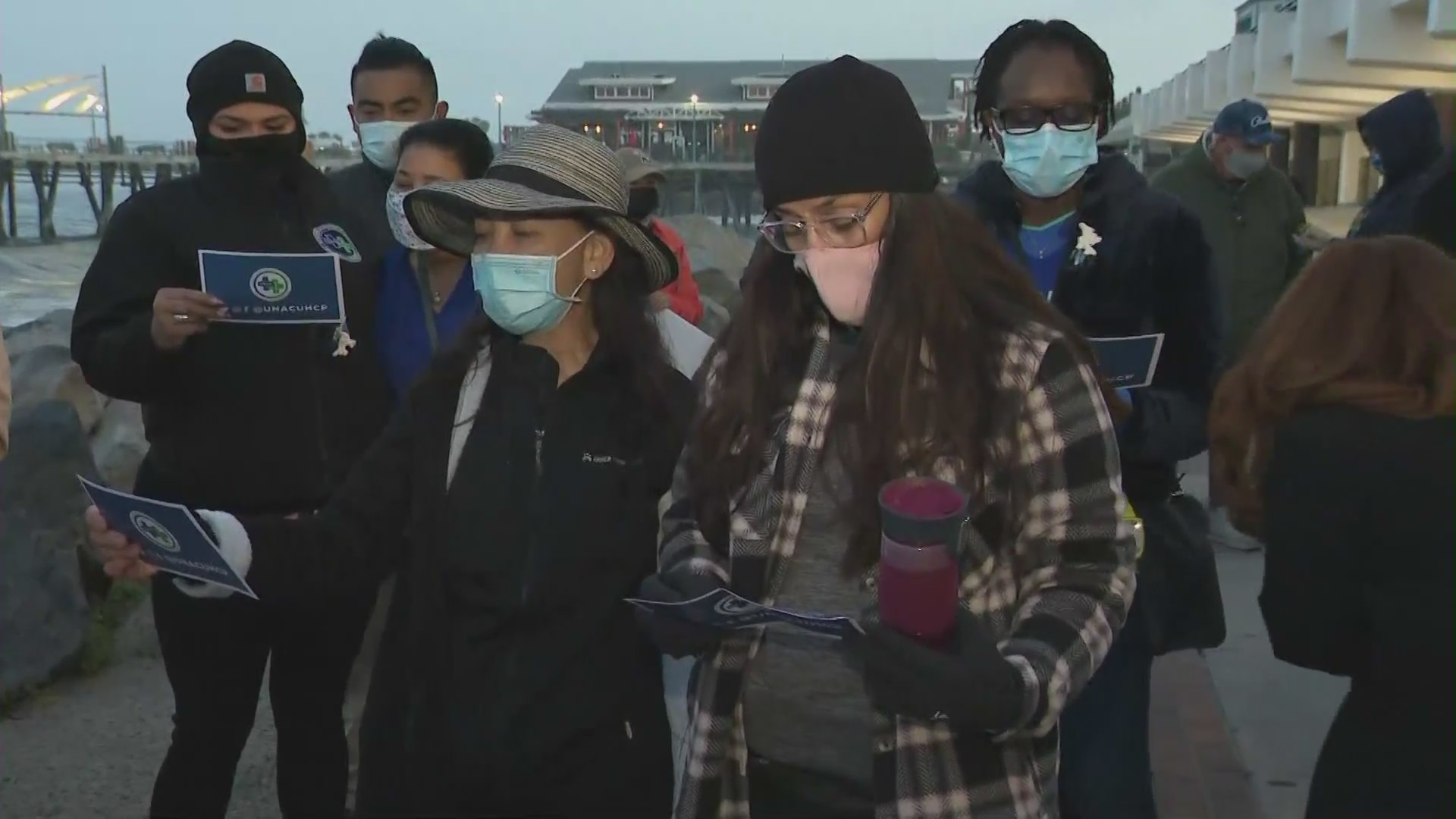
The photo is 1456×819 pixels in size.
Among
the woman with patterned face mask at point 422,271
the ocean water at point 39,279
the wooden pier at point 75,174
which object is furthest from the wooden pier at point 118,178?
the woman with patterned face mask at point 422,271

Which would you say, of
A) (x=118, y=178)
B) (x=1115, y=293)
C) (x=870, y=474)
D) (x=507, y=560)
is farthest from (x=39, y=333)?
(x=118, y=178)

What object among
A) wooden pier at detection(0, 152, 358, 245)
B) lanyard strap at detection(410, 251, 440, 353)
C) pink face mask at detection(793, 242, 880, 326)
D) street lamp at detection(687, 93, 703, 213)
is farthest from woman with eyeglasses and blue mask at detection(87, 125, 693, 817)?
wooden pier at detection(0, 152, 358, 245)

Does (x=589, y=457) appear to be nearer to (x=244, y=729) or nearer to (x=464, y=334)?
(x=464, y=334)

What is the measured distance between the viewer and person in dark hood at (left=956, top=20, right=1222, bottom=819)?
8.73 feet

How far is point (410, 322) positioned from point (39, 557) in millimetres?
2688

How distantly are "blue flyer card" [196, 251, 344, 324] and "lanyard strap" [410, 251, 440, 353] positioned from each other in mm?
402

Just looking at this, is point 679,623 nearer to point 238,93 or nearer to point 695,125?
point 238,93

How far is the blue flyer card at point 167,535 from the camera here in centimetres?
199

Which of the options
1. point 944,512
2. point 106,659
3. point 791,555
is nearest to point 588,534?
point 791,555

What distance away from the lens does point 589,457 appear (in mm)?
2266

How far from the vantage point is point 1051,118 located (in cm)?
272

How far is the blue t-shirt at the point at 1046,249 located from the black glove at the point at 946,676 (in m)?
1.37

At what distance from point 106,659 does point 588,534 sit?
3823mm

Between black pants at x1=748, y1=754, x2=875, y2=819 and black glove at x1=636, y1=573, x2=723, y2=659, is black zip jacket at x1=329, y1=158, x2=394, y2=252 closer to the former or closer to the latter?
black glove at x1=636, y1=573, x2=723, y2=659
